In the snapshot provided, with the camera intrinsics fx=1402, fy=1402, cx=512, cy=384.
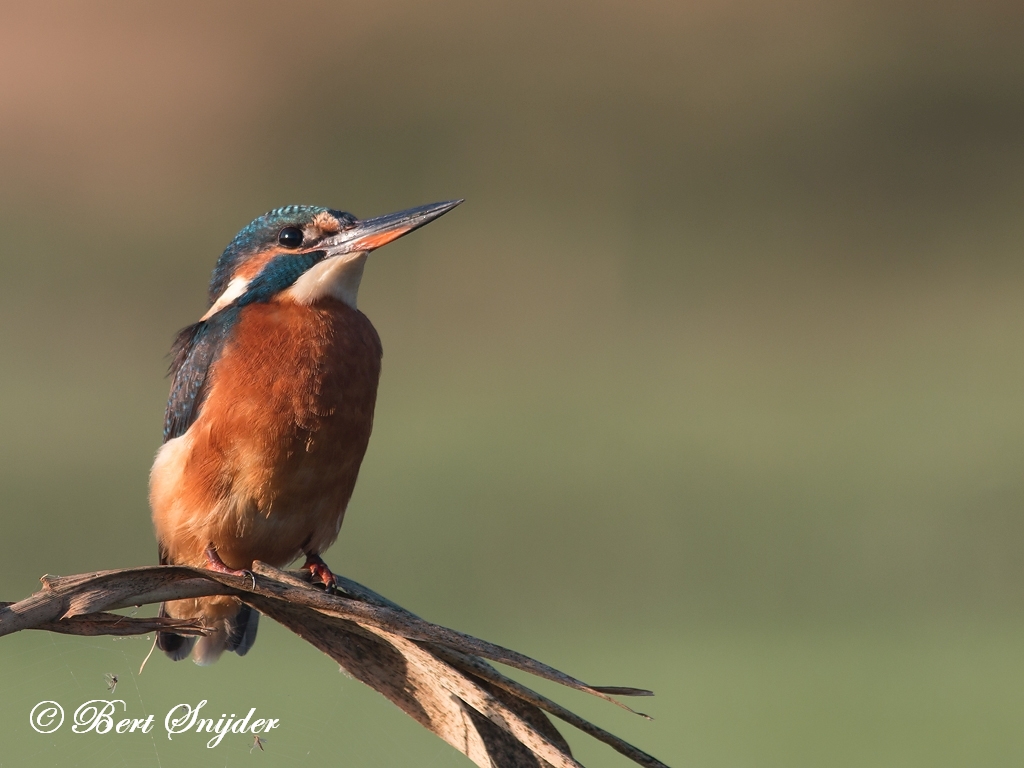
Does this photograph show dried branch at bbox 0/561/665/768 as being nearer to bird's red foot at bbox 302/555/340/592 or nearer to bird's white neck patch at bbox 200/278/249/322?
bird's red foot at bbox 302/555/340/592

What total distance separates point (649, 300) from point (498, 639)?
8.92m

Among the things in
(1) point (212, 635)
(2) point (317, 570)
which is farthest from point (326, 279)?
(1) point (212, 635)

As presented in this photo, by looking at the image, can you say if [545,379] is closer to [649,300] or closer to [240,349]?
[649,300]

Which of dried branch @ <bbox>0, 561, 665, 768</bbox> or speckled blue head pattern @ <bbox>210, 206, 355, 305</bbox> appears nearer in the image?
dried branch @ <bbox>0, 561, 665, 768</bbox>

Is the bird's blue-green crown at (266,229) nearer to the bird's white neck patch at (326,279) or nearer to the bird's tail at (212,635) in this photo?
the bird's white neck patch at (326,279)

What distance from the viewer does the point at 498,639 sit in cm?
782

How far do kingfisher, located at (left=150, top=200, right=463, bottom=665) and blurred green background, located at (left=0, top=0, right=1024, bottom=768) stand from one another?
6.98 feet

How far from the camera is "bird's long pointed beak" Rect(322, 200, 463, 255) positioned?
253 centimetres

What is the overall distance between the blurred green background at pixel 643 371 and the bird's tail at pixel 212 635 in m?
1.73

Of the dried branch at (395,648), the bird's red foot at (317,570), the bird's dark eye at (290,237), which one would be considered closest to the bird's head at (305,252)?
the bird's dark eye at (290,237)

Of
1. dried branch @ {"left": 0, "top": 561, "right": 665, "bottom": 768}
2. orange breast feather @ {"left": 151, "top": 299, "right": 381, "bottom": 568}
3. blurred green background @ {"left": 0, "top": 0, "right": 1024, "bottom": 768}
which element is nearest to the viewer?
dried branch @ {"left": 0, "top": 561, "right": 665, "bottom": 768}

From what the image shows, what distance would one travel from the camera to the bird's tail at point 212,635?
2.62m

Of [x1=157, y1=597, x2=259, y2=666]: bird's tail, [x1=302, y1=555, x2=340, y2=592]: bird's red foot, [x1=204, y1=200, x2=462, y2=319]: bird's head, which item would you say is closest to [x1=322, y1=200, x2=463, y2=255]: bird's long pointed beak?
[x1=204, y1=200, x2=462, y2=319]: bird's head

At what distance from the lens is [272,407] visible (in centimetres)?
244
